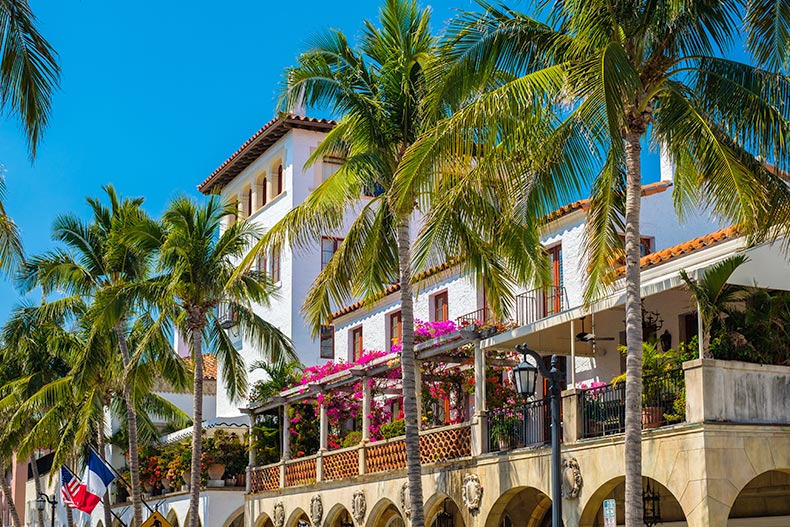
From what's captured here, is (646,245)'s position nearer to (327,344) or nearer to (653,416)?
(653,416)

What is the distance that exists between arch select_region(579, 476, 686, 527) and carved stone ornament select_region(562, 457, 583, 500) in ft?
1.25

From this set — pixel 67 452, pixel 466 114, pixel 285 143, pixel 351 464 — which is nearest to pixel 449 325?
pixel 351 464

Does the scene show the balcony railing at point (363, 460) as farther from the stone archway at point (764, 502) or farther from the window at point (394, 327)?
the stone archway at point (764, 502)

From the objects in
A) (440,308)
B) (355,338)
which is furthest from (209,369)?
(440,308)

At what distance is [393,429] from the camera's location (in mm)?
29078

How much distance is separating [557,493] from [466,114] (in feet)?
18.5

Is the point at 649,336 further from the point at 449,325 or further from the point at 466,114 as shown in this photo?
the point at 466,114

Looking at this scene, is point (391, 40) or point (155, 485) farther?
point (155, 485)

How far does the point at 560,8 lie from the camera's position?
60.7 ft

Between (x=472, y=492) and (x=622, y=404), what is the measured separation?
5093 millimetres

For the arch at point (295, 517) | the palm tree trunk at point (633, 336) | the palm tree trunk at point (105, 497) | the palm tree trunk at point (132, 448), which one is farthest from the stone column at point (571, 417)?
the palm tree trunk at point (105, 497)

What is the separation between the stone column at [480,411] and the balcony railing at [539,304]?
1.99 meters

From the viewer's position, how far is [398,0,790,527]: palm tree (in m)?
17.1

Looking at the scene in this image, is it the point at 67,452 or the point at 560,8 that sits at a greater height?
the point at 560,8
